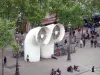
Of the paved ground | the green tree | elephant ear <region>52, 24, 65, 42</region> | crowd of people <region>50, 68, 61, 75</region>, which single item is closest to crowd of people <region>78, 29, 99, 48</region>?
the paved ground

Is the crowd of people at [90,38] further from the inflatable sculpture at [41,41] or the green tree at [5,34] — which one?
the green tree at [5,34]

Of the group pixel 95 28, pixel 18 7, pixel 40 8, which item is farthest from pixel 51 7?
pixel 95 28

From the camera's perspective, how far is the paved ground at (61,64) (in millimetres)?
39500

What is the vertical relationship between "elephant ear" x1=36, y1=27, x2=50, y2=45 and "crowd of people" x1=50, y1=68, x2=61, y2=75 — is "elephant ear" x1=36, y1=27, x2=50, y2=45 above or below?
above

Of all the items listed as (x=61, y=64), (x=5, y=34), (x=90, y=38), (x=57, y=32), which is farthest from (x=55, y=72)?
(x=90, y=38)

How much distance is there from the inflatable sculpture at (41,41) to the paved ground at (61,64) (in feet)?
3.80

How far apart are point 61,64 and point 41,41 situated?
12.8ft

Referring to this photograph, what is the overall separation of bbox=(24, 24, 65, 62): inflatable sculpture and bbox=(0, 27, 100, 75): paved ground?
1.16 meters

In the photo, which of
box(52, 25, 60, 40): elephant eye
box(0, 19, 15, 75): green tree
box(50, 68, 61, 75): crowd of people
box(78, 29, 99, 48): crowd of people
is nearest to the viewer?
box(0, 19, 15, 75): green tree

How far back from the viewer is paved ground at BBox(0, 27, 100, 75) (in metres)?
39.5

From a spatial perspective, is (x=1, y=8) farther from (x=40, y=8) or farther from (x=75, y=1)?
(x=75, y=1)

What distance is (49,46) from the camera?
147ft

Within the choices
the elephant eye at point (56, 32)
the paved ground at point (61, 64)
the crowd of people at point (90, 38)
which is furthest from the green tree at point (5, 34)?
the crowd of people at point (90, 38)

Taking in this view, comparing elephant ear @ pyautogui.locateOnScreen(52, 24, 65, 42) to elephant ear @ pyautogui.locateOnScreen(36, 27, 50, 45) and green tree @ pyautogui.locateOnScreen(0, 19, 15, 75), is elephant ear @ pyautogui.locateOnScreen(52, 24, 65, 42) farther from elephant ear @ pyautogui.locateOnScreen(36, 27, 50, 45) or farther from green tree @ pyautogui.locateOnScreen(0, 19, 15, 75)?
green tree @ pyautogui.locateOnScreen(0, 19, 15, 75)
